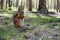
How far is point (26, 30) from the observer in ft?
26.8

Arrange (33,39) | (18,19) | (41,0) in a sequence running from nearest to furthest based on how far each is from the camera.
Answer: (33,39), (18,19), (41,0)

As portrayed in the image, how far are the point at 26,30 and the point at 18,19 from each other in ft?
2.45

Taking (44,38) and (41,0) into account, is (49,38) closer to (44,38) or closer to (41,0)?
(44,38)

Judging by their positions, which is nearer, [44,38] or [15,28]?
[44,38]

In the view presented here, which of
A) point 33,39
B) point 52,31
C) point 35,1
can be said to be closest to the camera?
point 33,39

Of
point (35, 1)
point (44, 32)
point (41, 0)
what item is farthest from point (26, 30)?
point (35, 1)

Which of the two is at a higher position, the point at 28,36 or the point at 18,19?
the point at 18,19

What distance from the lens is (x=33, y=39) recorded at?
723cm

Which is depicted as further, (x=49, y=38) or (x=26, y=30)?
(x=26, y=30)

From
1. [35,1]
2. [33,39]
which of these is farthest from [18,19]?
[35,1]

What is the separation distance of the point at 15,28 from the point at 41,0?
307 inches

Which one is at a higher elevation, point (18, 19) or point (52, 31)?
point (18, 19)

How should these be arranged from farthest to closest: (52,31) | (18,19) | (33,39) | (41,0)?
(41,0) → (52,31) → (18,19) → (33,39)

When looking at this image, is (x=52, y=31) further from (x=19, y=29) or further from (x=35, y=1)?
(x=35, y=1)
